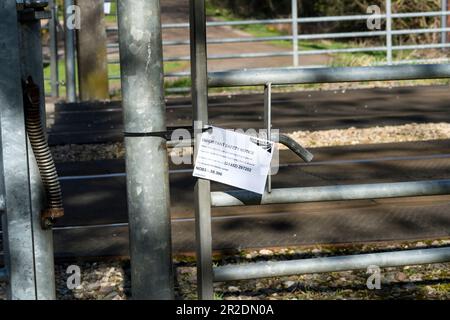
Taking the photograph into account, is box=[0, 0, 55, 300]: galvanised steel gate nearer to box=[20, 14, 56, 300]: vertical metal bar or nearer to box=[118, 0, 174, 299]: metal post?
box=[20, 14, 56, 300]: vertical metal bar

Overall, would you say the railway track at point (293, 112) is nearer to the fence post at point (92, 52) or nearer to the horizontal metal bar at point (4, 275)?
the fence post at point (92, 52)

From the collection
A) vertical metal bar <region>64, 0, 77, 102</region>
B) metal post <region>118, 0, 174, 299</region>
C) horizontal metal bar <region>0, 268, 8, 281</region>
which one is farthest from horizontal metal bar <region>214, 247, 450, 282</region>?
vertical metal bar <region>64, 0, 77, 102</region>

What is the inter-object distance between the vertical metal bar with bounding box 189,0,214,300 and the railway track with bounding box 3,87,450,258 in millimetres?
2442

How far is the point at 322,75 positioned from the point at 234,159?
1.52 feet

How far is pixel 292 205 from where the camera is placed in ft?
22.4

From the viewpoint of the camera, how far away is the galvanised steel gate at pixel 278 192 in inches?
119

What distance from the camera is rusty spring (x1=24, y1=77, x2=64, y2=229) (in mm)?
2803

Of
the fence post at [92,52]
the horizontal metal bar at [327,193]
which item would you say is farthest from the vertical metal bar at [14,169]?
the fence post at [92,52]

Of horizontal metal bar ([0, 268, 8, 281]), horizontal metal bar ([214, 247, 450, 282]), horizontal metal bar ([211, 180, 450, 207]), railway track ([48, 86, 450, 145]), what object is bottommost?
railway track ([48, 86, 450, 145])

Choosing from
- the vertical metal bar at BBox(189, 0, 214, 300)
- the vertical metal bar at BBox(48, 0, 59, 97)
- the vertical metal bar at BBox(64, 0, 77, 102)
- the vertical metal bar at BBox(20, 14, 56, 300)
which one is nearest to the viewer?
the vertical metal bar at BBox(20, 14, 56, 300)

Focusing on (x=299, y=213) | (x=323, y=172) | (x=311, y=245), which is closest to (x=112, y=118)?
(x=323, y=172)

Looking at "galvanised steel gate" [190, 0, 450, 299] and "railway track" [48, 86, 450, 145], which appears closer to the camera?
"galvanised steel gate" [190, 0, 450, 299]
